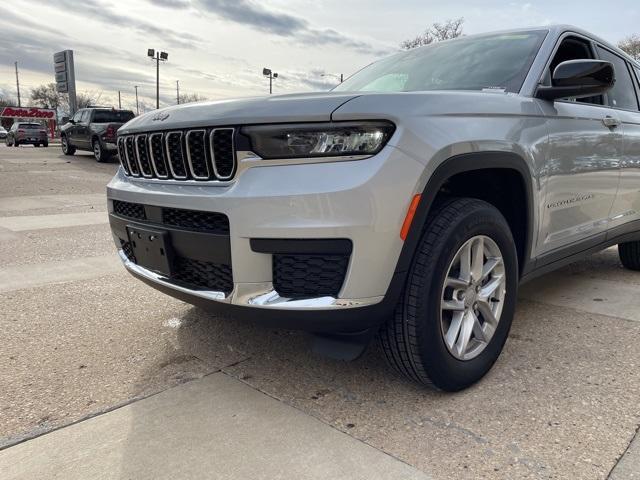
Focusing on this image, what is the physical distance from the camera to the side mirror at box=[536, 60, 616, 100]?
2.64 metres

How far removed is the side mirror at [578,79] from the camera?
104 inches

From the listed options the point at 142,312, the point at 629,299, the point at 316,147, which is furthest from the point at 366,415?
the point at 629,299

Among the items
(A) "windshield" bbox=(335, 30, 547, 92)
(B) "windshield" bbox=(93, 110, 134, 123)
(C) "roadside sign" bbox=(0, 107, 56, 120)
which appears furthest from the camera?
(C) "roadside sign" bbox=(0, 107, 56, 120)

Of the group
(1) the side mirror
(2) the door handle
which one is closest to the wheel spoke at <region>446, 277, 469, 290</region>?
(1) the side mirror

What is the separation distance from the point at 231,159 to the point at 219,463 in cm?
112

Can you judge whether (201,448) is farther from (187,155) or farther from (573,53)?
(573,53)

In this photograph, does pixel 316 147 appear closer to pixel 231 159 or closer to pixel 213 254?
pixel 231 159

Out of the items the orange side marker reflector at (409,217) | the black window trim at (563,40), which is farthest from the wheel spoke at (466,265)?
the black window trim at (563,40)

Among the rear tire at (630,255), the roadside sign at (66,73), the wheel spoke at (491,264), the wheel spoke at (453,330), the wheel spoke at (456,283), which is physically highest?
the roadside sign at (66,73)

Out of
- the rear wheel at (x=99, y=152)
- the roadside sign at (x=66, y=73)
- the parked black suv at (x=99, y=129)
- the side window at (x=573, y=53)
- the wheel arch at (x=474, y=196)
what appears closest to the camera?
the wheel arch at (x=474, y=196)

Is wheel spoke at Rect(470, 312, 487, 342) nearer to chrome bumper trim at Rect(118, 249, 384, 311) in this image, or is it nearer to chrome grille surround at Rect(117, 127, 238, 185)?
chrome bumper trim at Rect(118, 249, 384, 311)

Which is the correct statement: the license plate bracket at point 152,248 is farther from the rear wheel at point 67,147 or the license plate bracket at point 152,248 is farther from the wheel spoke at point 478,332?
the rear wheel at point 67,147

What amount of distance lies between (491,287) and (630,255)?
294cm

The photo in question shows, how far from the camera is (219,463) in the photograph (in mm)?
1850
